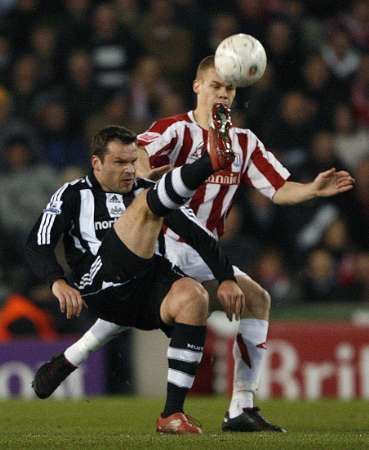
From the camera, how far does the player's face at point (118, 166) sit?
7.42m

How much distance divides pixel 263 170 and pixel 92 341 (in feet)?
4.50

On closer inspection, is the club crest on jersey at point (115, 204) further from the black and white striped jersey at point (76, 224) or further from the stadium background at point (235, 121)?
the stadium background at point (235, 121)

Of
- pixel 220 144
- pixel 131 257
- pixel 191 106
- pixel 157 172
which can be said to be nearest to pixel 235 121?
pixel 191 106

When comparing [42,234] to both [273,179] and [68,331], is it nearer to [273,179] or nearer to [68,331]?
[273,179]

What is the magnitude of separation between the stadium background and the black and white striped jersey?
13.4ft

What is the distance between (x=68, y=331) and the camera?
1212cm

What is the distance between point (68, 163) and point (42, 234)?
580 centimetres

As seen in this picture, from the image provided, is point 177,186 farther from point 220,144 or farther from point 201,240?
point 201,240

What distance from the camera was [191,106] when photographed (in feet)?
44.7

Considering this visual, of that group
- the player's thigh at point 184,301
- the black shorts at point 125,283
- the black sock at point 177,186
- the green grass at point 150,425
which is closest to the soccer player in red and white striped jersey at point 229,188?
the green grass at point 150,425

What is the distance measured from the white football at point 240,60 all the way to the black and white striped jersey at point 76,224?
0.73 m

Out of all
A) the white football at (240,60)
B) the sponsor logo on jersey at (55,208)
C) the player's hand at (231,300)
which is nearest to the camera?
the player's hand at (231,300)

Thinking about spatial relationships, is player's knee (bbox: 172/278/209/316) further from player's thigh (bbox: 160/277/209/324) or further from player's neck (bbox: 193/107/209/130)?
player's neck (bbox: 193/107/209/130)

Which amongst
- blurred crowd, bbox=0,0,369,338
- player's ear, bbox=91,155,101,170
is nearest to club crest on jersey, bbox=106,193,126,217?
player's ear, bbox=91,155,101,170
